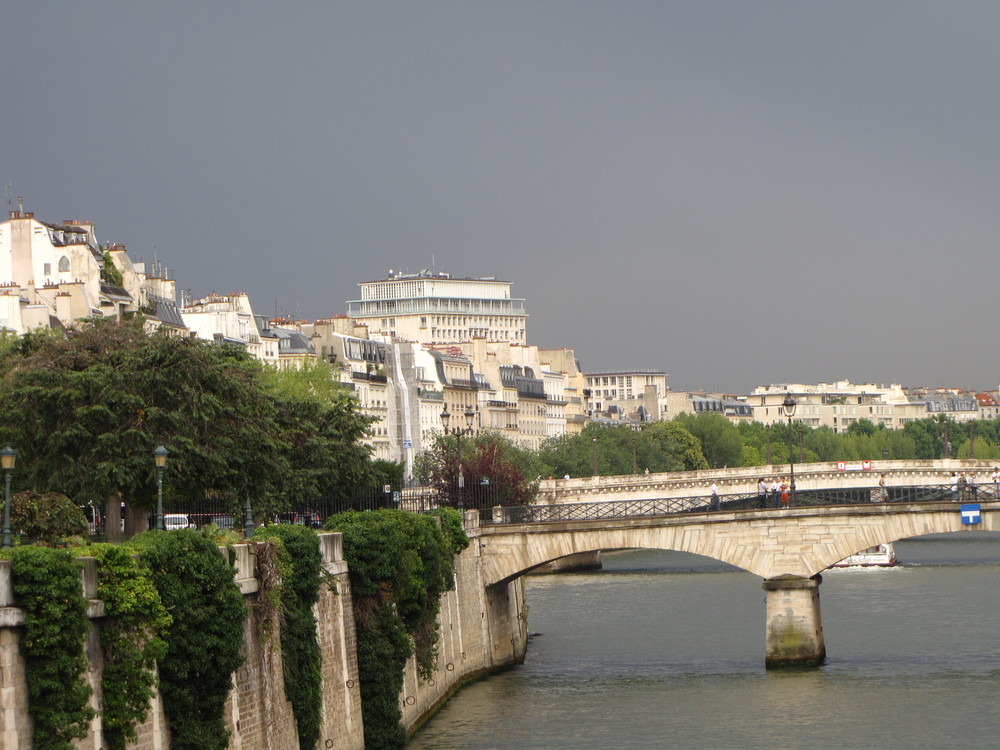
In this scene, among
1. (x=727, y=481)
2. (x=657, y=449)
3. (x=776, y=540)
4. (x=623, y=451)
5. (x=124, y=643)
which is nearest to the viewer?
(x=124, y=643)

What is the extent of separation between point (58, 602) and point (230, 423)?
22.8 metres

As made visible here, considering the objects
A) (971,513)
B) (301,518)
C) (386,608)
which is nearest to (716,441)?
(971,513)

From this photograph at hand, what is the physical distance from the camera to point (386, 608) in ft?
124

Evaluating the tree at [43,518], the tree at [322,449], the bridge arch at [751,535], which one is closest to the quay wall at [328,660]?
the bridge arch at [751,535]

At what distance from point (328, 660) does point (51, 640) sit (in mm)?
13342

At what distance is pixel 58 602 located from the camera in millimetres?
20844

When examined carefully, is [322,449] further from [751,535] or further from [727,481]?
[727,481]

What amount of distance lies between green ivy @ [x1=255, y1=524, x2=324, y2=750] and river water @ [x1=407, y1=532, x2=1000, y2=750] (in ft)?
27.7

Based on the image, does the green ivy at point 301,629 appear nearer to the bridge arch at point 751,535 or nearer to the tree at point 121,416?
the tree at point 121,416

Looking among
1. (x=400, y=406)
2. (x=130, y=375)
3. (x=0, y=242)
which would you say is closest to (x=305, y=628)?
(x=130, y=375)

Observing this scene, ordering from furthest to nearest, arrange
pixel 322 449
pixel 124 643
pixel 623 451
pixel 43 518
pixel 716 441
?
pixel 716 441, pixel 623 451, pixel 322 449, pixel 43 518, pixel 124 643

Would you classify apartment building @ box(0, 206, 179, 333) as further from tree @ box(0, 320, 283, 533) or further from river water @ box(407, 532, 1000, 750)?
tree @ box(0, 320, 283, 533)

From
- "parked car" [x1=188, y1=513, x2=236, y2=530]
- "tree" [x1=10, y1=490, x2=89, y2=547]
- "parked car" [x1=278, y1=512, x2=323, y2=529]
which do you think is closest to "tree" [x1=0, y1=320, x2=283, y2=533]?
"parked car" [x1=188, y1=513, x2=236, y2=530]

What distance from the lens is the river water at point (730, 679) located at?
41000 mm
